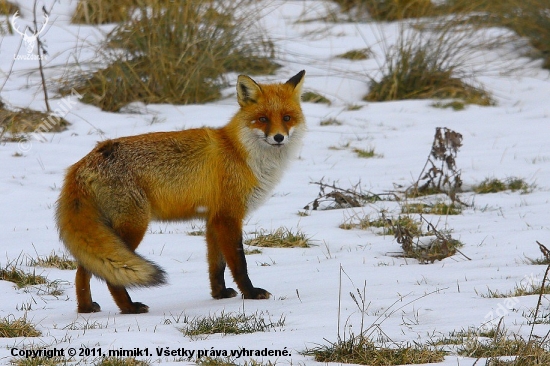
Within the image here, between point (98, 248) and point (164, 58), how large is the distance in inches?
273

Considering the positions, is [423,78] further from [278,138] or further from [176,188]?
[176,188]

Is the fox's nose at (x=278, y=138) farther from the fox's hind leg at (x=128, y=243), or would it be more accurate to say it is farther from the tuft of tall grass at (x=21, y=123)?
the tuft of tall grass at (x=21, y=123)

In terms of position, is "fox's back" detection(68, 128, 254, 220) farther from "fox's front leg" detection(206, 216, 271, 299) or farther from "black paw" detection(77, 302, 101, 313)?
"black paw" detection(77, 302, 101, 313)

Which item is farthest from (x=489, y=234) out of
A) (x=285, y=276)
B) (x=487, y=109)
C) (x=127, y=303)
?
(x=487, y=109)

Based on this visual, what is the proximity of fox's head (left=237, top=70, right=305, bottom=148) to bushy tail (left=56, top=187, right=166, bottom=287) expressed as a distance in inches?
55.3

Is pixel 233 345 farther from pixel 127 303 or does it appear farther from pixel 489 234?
pixel 489 234

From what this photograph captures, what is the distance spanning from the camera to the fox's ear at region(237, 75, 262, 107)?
18.6 ft

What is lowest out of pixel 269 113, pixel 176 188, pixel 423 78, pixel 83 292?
pixel 83 292

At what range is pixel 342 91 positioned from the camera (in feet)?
41.2

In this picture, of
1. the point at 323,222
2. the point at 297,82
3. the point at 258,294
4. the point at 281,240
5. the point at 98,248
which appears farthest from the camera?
the point at 323,222

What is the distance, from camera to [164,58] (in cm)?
1108

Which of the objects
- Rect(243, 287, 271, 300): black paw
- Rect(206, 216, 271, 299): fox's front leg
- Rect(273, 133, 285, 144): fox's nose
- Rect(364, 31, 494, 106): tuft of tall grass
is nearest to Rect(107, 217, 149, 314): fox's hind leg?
Rect(206, 216, 271, 299): fox's front leg

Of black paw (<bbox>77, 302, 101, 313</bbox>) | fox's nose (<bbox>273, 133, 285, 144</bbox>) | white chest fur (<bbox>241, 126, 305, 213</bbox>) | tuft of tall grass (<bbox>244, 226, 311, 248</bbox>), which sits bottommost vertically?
tuft of tall grass (<bbox>244, 226, 311, 248</bbox>)

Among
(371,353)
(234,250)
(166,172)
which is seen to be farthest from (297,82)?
(371,353)
